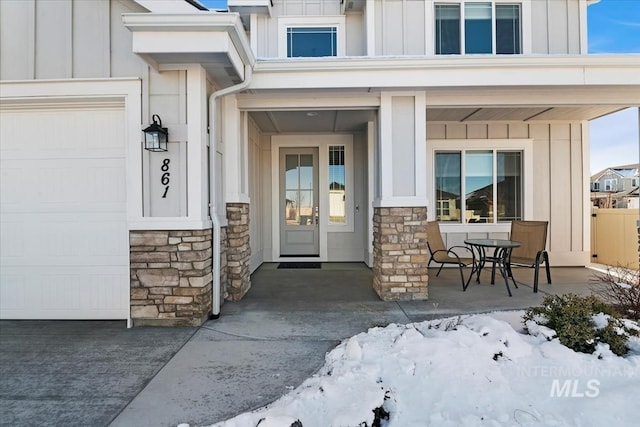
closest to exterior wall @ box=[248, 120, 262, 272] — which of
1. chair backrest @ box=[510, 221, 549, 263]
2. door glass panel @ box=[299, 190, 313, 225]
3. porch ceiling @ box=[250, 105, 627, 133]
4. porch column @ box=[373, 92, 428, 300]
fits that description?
porch ceiling @ box=[250, 105, 627, 133]

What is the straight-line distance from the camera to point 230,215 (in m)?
4.94

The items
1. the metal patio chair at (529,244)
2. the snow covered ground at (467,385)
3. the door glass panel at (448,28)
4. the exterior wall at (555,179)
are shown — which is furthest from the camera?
the exterior wall at (555,179)

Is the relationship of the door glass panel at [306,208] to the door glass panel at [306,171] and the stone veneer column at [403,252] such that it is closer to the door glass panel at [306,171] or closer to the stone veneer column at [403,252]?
the door glass panel at [306,171]

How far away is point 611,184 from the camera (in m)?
21.8

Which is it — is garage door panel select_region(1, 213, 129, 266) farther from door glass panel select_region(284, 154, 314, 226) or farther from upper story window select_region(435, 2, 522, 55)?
upper story window select_region(435, 2, 522, 55)

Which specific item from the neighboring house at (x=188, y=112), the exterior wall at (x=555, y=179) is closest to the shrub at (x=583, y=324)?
the neighboring house at (x=188, y=112)

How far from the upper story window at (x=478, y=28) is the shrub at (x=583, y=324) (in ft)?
14.0

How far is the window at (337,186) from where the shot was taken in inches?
313

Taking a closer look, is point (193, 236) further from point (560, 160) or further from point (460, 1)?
point (560, 160)

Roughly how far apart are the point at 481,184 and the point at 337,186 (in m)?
2.89

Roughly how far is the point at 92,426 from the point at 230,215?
2.99m

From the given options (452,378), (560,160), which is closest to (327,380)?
(452,378)

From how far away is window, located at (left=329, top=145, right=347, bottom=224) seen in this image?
7.94 metres

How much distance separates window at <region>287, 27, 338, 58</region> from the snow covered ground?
17.3 feet
